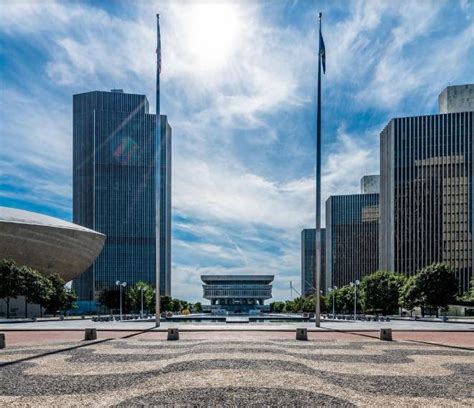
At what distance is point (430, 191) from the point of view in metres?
129

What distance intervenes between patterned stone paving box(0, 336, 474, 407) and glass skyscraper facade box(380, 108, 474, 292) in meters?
119

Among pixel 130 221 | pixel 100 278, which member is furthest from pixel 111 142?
pixel 100 278

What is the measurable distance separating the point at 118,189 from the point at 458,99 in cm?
12925

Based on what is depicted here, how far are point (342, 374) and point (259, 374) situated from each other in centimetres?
250

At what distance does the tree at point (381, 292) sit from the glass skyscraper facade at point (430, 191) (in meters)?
53.5

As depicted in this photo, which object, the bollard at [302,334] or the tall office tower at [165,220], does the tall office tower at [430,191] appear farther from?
the bollard at [302,334]

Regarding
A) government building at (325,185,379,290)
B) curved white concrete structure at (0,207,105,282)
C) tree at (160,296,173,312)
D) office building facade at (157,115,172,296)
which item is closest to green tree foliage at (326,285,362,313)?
tree at (160,296,173,312)

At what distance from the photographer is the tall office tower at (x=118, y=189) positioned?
172000mm

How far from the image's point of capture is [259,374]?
38.9ft

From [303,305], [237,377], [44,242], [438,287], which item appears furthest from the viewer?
[303,305]

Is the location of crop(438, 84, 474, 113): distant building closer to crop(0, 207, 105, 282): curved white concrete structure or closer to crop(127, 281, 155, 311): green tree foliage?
crop(127, 281, 155, 311): green tree foliage

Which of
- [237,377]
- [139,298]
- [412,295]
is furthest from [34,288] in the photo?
[237,377]

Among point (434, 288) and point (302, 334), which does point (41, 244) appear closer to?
point (434, 288)

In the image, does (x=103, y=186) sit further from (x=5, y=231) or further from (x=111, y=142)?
(x=5, y=231)
